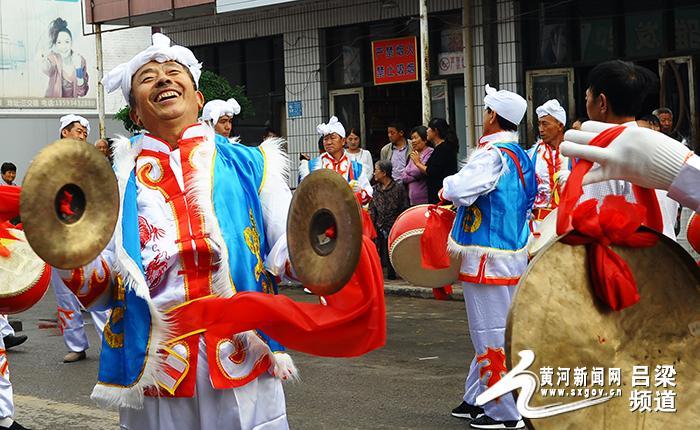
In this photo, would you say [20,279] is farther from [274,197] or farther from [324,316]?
[324,316]

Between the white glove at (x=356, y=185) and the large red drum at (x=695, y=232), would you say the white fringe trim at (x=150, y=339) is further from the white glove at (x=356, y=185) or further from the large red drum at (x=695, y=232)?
the white glove at (x=356, y=185)

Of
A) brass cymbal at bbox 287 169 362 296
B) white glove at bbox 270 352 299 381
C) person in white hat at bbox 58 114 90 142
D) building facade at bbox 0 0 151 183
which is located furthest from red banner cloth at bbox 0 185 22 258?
building facade at bbox 0 0 151 183

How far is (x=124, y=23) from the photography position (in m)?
20.3

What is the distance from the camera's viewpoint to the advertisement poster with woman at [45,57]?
→ 99.5ft

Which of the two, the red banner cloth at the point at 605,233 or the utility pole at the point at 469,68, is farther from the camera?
the utility pole at the point at 469,68

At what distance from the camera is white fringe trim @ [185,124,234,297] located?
142 inches

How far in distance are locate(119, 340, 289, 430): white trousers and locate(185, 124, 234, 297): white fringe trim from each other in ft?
0.69

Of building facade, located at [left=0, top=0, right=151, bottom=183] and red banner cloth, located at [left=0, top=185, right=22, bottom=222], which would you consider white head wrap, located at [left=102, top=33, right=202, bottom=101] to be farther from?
building facade, located at [left=0, top=0, right=151, bottom=183]

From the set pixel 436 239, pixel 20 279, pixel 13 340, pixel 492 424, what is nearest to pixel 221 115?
pixel 13 340

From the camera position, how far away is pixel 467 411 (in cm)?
690

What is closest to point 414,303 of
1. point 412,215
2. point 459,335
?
point 459,335

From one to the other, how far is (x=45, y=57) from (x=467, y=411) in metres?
26.8

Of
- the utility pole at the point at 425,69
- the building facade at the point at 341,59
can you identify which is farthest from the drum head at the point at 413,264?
the building facade at the point at 341,59

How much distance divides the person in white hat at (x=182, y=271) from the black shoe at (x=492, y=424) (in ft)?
10.6
